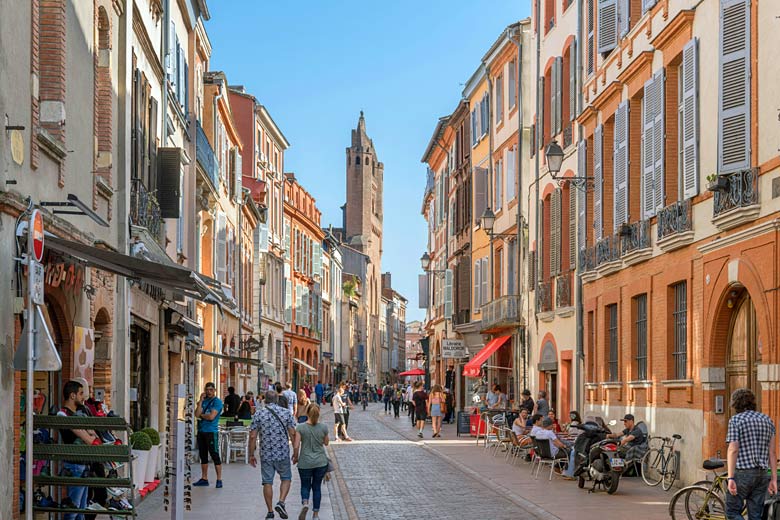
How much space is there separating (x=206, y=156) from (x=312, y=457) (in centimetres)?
1825

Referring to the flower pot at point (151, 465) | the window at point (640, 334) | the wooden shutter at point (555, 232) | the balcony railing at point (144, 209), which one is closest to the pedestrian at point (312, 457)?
the flower pot at point (151, 465)

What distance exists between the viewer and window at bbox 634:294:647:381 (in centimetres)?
2431

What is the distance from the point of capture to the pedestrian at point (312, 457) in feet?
53.4

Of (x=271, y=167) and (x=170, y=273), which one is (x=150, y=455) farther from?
(x=271, y=167)

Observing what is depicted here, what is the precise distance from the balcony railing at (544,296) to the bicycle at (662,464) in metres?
11.4

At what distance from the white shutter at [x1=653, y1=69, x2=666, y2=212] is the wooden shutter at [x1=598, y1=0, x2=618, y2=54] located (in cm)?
401

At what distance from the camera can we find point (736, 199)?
18.1m

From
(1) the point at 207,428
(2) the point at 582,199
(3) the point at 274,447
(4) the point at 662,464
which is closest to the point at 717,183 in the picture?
(4) the point at 662,464

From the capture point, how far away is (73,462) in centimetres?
1229

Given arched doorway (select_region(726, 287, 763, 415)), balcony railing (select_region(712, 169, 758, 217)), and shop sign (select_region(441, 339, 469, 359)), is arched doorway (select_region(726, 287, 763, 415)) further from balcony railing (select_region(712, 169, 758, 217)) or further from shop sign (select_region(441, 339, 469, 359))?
shop sign (select_region(441, 339, 469, 359))

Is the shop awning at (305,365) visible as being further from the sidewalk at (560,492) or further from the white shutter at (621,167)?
the white shutter at (621,167)

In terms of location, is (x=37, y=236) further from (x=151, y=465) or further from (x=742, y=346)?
(x=742, y=346)

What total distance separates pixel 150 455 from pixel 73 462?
7.72 meters

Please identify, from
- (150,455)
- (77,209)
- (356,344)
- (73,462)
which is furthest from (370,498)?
(356,344)
